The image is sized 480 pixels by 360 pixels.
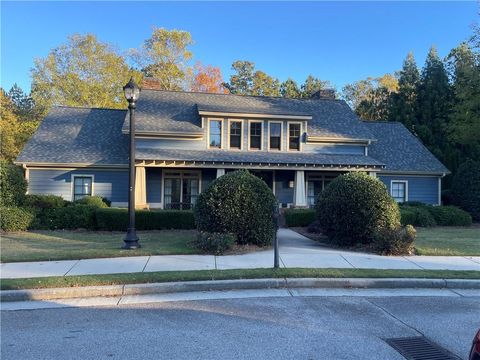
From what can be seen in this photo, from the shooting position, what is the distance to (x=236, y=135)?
22828mm

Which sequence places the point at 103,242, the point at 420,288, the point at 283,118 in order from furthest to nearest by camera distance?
the point at 283,118, the point at 103,242, the point at 420,288

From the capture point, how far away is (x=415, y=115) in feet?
110

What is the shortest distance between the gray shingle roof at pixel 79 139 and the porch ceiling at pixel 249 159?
2.30 m

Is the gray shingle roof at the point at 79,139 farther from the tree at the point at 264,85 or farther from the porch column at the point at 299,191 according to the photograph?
the tree at the point at 264,85

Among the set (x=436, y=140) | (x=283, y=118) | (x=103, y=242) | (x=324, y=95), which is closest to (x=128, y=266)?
(x=103, y=242)

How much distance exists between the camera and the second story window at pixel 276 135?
23.1m

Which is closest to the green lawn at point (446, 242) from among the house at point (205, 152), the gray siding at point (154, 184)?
the house at point (205, 152)

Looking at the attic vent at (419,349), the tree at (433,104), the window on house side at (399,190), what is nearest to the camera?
the attic vent at (419,349)

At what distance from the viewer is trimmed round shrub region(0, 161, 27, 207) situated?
51.3 ft

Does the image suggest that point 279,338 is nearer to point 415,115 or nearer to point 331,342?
point 331,342

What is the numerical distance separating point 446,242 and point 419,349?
9382mm

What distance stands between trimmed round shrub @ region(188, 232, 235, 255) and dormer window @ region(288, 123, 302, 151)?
43.3 feet

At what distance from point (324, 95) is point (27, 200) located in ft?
67.0

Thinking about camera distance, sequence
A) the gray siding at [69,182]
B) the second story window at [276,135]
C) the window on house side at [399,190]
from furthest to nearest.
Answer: the window on house side at [399,190]
the second story window at [276,135]
the gray siding at [69,182]
